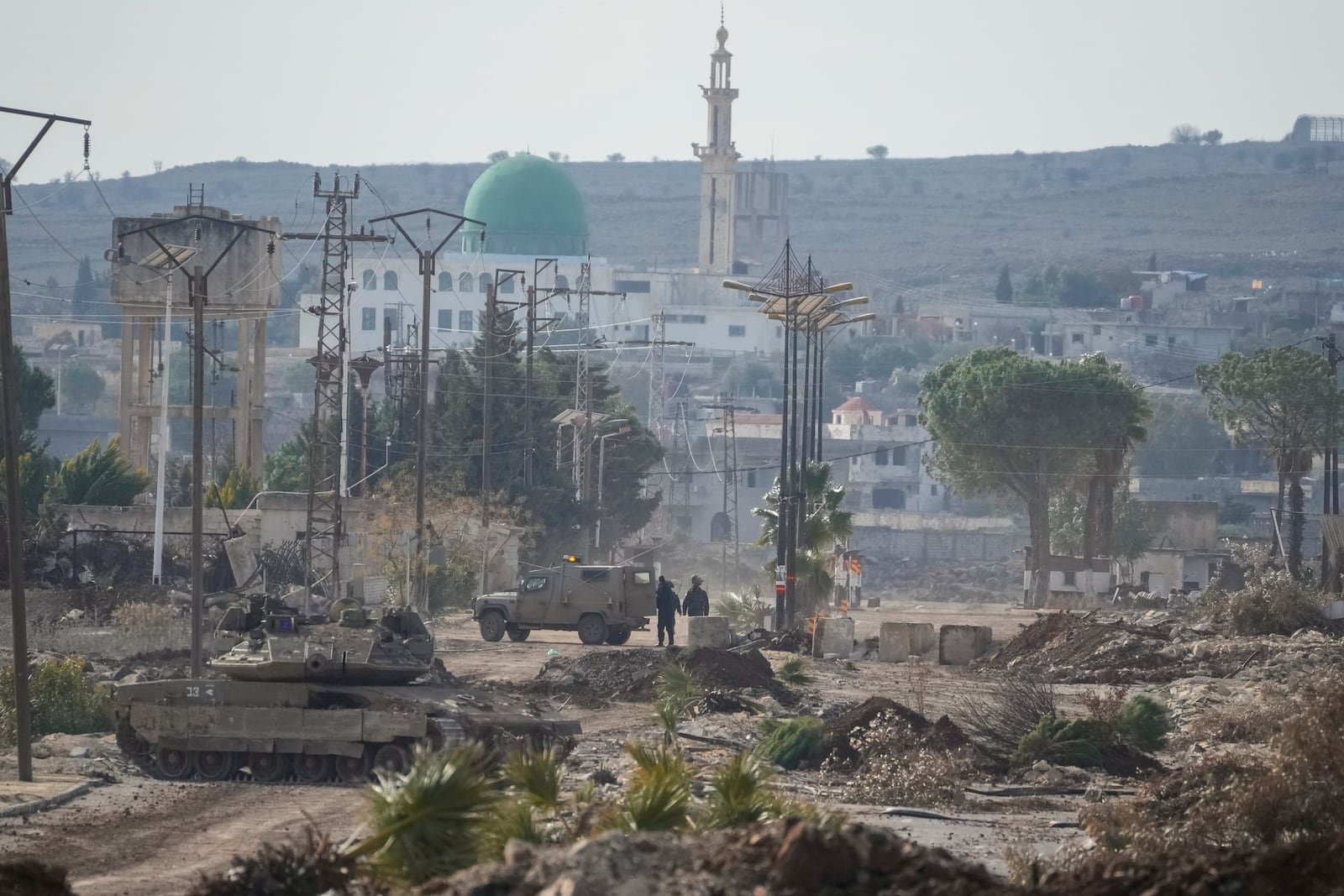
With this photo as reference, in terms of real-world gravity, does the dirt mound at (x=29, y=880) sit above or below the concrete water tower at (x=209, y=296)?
below

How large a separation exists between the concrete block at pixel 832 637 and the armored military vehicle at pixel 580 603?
3.09m

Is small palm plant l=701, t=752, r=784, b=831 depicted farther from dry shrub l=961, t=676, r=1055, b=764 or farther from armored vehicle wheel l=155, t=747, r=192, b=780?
armored vehicle wheel l=155, t=747, r=192, b=780

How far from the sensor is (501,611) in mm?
38344

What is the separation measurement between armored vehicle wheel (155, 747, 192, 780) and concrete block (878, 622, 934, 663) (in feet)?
60.8

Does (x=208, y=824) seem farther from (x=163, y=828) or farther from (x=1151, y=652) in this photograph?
(x=1151, y=652)

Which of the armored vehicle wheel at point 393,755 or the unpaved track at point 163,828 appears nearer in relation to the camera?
the unpaved track at point 163,828

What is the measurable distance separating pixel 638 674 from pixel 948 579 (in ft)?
221

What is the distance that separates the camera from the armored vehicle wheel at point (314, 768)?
20.4 meters

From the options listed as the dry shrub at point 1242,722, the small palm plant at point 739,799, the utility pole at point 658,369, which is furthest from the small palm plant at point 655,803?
the utility pole at point 658,369

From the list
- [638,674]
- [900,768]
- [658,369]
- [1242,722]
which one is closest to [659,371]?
[658,369]

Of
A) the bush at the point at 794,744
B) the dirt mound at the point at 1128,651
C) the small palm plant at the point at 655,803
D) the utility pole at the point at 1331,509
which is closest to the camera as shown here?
the small palm plant at the point at 655,803

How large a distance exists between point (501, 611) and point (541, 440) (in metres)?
25.5

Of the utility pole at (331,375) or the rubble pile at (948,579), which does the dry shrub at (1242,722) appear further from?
the rubble pile at (948,579)

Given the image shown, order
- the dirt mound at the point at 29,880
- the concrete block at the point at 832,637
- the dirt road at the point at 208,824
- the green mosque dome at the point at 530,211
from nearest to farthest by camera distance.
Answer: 1. the dirt mound at the point at 29,880
2. the dirt road at the point at 208,824
3. the concrete block at the point at 832,637
4. the green mosque dome at the point at 530,211
